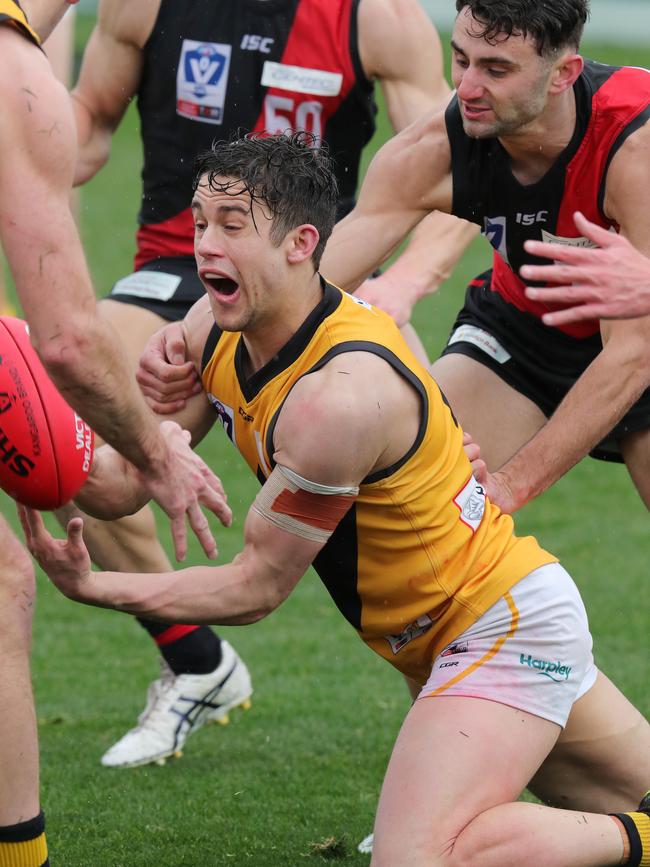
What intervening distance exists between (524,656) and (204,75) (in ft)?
10.8

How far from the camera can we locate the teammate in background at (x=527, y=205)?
4.61 m

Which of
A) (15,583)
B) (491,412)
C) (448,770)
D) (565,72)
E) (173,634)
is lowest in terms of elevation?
(173,634)

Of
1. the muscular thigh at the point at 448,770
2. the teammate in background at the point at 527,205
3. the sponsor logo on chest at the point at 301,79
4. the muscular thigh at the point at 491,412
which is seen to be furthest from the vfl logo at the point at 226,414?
the sponsor logo on chest at the point at 301,79

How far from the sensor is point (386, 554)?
4.15 meters

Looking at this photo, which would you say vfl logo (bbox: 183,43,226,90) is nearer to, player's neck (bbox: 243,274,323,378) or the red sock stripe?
the red sock stripe

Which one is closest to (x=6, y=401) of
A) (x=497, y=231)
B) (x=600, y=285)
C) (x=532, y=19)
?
(x=600, y=285)

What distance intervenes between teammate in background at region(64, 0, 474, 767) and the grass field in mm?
337

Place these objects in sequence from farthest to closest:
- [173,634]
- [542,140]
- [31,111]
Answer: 1. [173,634]
2. [542,140]
3. [31,111]

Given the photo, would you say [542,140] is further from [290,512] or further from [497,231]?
[290,512]

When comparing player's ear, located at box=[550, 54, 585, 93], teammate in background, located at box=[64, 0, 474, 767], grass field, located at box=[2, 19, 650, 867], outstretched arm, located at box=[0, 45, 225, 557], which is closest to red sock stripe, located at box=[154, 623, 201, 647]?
teammate in background, located at box=[64, 0, 474, 767]

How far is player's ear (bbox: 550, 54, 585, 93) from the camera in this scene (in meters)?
4.67

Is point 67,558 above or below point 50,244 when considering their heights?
below

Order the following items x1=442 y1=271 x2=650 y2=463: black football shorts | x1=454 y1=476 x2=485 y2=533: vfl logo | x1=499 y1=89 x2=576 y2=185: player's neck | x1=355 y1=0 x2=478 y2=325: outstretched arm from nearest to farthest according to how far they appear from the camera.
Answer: x1=454 y1=476 x2=485 y2=533: vfl logo → x1=499 y1=89 x2=576 y2=185: player's neck → x1=442 y1=271 x2=650 y2=463: black football shorts → x1=355 y1=0 x2=478 y2=325: outstretched arm

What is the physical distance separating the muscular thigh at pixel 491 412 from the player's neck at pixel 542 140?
2.70ft
